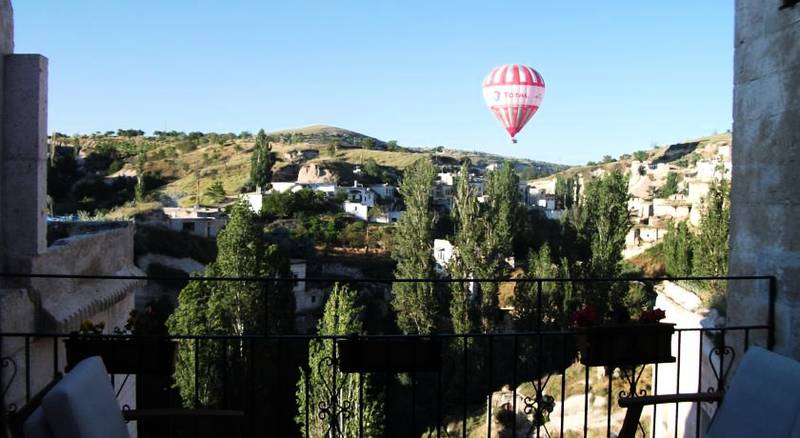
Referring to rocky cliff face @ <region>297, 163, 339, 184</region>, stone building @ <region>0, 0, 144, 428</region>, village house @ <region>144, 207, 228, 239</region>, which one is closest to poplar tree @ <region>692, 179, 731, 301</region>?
stone building @ <region>0, 0, 144, 428</region>

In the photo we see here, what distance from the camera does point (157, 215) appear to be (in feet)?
124

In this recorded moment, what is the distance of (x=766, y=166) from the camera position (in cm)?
362

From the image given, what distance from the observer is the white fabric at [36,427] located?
1844mm

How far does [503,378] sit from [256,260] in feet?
33.8

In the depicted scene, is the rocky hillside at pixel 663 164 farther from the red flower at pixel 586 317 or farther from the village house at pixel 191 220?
the red flower at pixel 586 317

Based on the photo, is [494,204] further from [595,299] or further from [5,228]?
[5,228]

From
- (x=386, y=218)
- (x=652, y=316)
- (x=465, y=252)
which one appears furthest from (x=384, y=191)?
(x=652, y=316)

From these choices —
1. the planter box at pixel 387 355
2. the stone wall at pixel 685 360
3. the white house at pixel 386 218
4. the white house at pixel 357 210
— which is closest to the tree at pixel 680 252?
the stone wall at pixel 685 360

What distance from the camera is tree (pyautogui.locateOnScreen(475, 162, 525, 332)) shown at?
958 inches

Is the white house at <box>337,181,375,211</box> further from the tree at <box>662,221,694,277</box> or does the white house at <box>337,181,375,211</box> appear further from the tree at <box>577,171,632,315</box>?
the tree at <box>577,171,632,315</box>

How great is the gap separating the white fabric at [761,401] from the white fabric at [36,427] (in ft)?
7.98

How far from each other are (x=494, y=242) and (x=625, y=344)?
2382 centimetres

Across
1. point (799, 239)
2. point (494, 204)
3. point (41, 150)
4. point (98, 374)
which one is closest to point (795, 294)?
point (799, 239)

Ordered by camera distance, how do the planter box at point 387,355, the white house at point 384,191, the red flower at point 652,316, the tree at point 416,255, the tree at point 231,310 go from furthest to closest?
the white house at point 384,191 → the tree at point 416,255 → the tree at point 231,310 → the red flower at point 652,316 → the planter box at point 387,355
